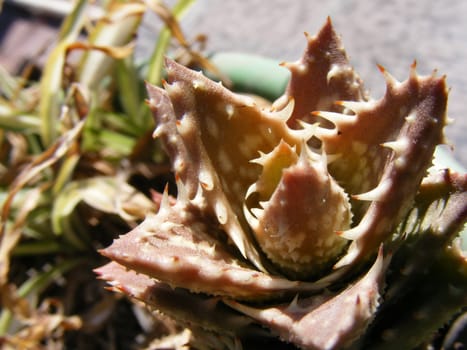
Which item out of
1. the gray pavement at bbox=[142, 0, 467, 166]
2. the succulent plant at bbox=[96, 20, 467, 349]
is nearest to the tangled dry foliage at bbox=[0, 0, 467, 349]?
the succulent plant at bbox=[96, 20, 467, 349]

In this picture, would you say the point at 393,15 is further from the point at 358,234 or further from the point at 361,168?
the point at 358,234

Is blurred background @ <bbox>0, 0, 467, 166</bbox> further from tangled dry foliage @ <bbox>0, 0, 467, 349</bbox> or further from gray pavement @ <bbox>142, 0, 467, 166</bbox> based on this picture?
tangled dry foliage @ <bbox>0, 0, 467, 349</bbox>

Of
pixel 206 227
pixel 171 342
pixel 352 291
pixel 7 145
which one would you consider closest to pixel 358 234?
pixel 352 291

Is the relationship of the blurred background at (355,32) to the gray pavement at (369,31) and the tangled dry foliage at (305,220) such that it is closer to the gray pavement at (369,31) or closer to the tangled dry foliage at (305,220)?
the gray pavement at (369,31)

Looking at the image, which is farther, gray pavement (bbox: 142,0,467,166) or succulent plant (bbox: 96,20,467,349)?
gray pavement (bbox: 142,0,467,166)

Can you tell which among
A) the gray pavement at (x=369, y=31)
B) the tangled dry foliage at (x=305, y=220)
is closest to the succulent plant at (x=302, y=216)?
the tangled dry foliage at (x=305, y=220)

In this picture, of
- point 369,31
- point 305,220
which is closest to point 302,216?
point 305,220
